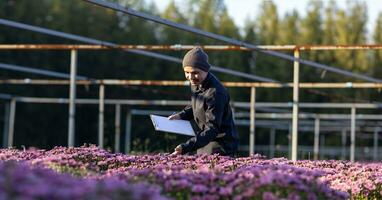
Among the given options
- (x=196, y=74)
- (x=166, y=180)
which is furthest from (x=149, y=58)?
(x=166, y=180)

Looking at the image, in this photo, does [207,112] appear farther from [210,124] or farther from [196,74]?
[196,74]

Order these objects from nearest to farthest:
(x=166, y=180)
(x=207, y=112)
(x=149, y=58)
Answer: (x=166, y=180) → (x=207, y=112) → (x=149, y=58)

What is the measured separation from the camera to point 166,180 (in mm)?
4887

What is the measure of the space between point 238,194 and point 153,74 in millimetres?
31612

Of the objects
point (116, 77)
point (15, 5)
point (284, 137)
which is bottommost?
point (284, 137)

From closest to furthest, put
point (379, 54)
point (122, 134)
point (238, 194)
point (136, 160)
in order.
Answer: point (238, 194) → point (136, 160) → point (122, 134) → point (379, 54)

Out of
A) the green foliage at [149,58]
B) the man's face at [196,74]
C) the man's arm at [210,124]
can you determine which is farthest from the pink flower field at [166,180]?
the green foliage at [149,58]

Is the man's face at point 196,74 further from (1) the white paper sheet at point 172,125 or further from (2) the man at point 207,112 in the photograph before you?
(1) the white paper sheet at point 172,125

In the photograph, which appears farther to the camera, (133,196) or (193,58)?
(193,58)

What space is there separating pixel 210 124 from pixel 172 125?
0.36 meters

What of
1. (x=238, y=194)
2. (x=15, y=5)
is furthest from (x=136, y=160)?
(x=15, y=5)

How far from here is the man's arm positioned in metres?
7.53

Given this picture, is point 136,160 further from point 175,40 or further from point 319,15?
point 319,15

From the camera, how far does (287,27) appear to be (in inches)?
1761
